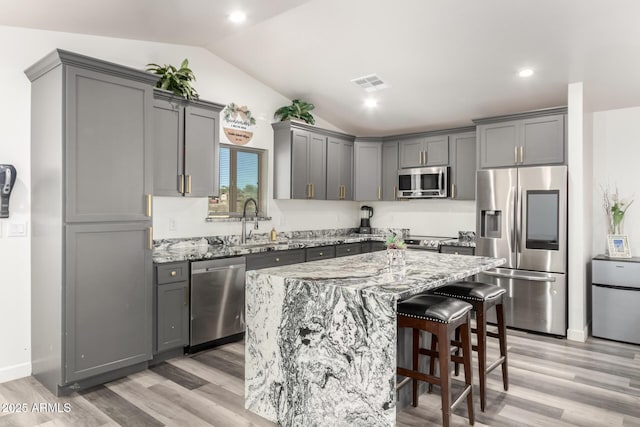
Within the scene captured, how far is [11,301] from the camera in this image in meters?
3.17

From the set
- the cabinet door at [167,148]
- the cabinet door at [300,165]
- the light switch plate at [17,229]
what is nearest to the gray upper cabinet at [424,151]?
the cabinet door at [300,165]

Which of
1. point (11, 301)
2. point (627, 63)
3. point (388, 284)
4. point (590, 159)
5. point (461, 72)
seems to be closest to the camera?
point (388, 284)

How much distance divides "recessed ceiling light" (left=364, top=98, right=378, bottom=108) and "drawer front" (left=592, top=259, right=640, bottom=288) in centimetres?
311

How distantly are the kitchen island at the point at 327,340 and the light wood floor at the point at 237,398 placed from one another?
1.05 ft

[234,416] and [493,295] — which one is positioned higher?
[493,295]

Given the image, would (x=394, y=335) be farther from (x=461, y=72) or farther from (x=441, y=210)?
(x=441, y=210)

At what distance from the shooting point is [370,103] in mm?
5410

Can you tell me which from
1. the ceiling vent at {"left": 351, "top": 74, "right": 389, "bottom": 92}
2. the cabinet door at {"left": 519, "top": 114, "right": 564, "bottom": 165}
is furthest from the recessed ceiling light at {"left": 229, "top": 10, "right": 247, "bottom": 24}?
the cabinet door at {"left": 519, "top": 114, "right": 564, "bottom": 165}

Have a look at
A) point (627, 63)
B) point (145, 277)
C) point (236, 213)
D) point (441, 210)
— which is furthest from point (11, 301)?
point (627, 63)

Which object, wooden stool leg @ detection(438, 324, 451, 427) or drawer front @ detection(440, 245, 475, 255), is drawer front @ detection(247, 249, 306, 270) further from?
wooden stool leg @ detection(438, 324, 451, 427)

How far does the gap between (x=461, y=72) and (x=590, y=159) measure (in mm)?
1924

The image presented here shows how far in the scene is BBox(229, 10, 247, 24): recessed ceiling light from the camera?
3.53 metres

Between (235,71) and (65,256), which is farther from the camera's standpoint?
(235,71)

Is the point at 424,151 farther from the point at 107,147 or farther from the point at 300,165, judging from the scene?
the point at 107,147
